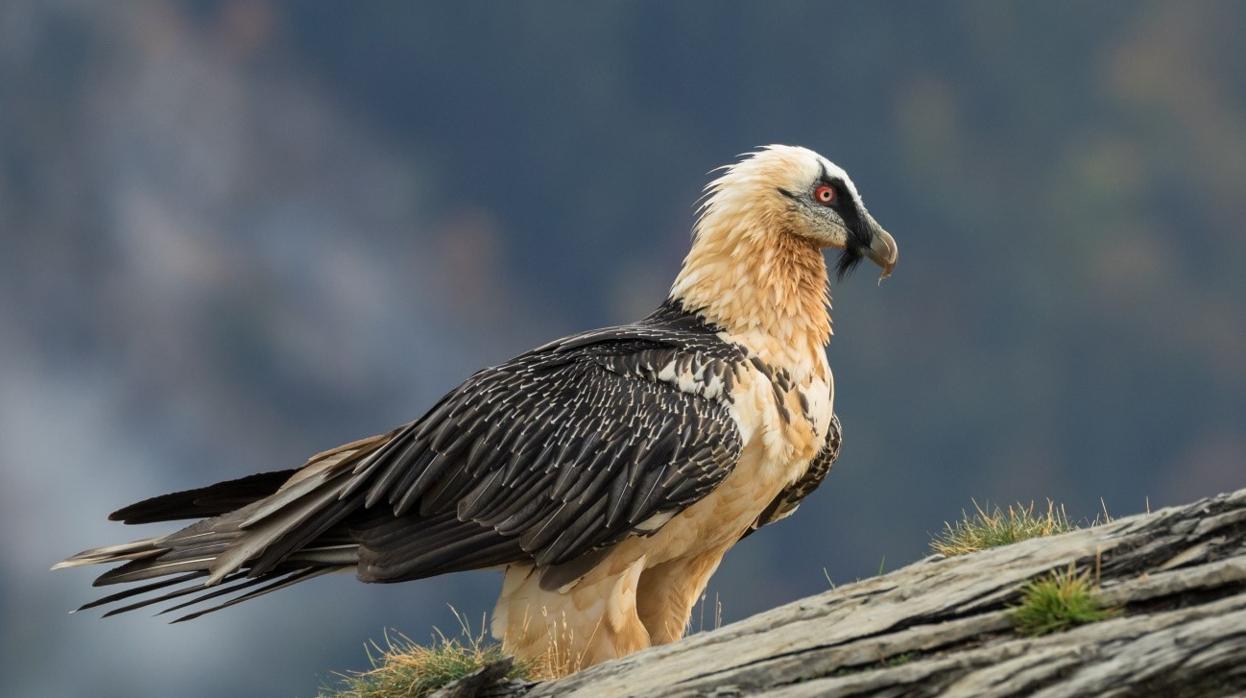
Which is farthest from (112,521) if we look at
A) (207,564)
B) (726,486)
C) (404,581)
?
(726,486)

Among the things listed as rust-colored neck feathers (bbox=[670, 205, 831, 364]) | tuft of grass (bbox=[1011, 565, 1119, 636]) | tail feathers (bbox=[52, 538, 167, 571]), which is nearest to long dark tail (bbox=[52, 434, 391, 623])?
tail feathers (bbox=[52, 538, 167, 571])

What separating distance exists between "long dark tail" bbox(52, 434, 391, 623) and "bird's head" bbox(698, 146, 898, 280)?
297 centimetres

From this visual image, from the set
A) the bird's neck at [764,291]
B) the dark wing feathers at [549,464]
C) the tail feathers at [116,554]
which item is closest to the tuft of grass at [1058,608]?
the dark wing feathers at [549,464]

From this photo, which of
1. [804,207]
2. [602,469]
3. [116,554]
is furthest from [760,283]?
[116,554]

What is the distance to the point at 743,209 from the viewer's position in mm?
10180

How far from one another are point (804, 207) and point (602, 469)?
2.49 m

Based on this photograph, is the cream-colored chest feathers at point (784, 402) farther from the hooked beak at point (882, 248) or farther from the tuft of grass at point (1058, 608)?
the tuft of grass at point (1058, 608)

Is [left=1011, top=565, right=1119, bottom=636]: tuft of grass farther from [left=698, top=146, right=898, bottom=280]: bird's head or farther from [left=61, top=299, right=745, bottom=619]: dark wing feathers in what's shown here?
[left=698, top=146, right=898, bottom=280]: bird's head

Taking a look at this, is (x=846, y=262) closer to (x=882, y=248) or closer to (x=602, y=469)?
(x=882, y=248)

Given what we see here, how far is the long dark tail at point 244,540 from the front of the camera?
9.53 meters

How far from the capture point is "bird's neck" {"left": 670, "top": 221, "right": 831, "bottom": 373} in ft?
32.1

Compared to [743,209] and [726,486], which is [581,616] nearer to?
[726,486]

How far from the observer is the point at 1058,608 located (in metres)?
6.54

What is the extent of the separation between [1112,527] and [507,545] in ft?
12.2
